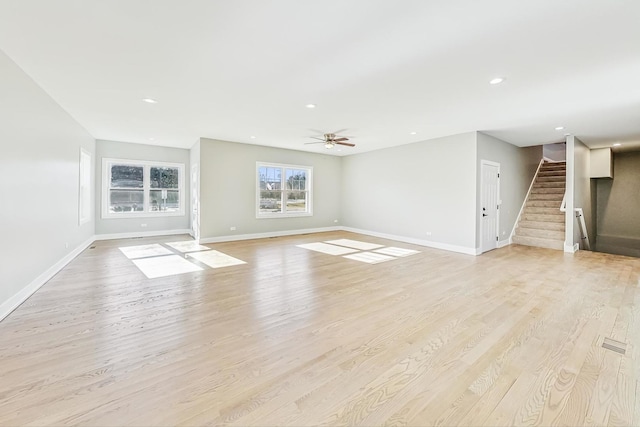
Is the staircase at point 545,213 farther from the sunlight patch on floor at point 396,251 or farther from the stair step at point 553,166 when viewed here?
the sunlight patch on floor at point 396,251

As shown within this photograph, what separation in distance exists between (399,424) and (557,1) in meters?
3.06

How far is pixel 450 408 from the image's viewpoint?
167cm

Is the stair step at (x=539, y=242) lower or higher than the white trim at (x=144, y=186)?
lower

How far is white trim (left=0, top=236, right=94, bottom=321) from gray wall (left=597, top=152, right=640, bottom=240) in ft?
47.0

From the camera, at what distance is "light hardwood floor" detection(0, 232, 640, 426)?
1.65m

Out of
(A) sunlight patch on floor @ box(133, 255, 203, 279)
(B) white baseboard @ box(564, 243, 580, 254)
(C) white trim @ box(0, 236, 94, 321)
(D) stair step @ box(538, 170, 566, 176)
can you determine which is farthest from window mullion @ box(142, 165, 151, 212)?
(D) stair step @ box(538, 170, 566, 176)

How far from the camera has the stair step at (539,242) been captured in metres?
6.69

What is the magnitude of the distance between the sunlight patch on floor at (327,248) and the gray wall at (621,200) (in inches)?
365

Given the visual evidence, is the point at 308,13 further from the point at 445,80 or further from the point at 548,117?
the point at 548,117

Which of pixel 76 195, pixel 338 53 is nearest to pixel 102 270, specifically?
pixel 76 195

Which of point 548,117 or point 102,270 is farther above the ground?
point 548,117

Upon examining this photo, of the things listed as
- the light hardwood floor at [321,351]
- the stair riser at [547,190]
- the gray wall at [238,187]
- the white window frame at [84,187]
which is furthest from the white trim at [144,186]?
the stair riser at [547,190]

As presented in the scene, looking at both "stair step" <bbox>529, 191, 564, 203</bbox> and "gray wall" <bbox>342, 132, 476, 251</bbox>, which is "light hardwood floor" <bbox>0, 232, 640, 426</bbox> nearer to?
"gray wall" <bbox>342, 132, 476, 251</bbox>

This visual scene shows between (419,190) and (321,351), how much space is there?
5.75 meters
